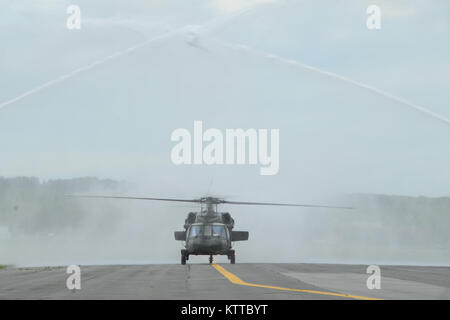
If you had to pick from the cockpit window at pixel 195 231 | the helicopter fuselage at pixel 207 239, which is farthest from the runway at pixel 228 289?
the cockpit window at pixel 195 231

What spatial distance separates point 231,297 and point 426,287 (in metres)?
7.97

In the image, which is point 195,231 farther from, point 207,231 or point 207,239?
point 207,239

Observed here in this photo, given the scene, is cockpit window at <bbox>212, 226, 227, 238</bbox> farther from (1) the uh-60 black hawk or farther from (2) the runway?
(2) the runway

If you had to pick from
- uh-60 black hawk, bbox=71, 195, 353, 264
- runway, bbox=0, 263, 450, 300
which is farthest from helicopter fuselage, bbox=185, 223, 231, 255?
runway, bbox=0, 263, 450, 300

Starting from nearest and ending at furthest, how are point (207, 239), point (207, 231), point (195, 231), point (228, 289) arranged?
point (228, 289)
point (207, 239)
point (207, 231)
point (195, 231)

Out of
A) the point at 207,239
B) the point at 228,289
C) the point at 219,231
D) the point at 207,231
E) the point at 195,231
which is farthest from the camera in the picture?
the point at 219,231

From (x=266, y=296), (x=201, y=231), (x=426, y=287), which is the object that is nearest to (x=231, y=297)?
(x=266, y=296)

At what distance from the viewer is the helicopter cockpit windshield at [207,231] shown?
158 ft

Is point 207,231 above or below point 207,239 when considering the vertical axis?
above

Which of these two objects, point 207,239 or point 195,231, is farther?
point 195,231

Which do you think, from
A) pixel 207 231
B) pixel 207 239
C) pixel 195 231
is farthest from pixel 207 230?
pixel 195 231

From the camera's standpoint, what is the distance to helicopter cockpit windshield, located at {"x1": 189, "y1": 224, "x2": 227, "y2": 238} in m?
48.0

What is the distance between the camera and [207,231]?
158 feet
